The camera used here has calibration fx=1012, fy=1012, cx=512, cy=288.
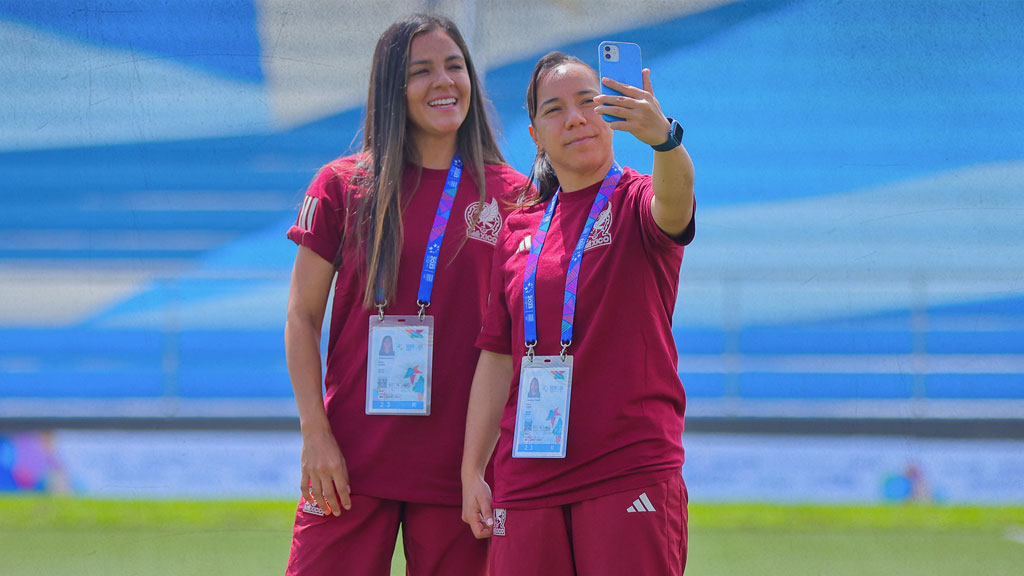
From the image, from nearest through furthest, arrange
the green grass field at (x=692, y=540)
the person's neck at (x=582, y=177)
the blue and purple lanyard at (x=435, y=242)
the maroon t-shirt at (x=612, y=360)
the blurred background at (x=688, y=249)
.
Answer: the maroon t-shirt at (x=612, y=360), the person's neck at (x=582, y=177), the blue and purple lanyard at (x=435, y=242), the blurred background at (x=688, y=249), the green grass field at (x=692, y=540)

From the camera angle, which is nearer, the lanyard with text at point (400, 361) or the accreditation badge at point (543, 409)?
the accreditation badge at point (543, 409)

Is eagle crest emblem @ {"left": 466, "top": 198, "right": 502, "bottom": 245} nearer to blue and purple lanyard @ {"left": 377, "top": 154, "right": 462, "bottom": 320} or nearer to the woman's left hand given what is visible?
blue and purple lanyard @ {"left": 377, "top": 154, "right": 462, "bottom": 320}

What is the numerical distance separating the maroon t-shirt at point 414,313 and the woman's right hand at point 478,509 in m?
0.09

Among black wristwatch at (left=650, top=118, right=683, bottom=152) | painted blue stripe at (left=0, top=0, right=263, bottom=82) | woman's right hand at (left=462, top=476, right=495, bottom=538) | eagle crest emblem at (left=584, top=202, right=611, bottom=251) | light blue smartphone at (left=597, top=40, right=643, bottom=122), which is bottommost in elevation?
woman's right hand at (left=462, top=476, right=495, bottom=538)

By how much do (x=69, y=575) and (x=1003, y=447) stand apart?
2.99 metres

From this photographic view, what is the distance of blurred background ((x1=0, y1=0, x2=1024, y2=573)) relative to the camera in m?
3.09

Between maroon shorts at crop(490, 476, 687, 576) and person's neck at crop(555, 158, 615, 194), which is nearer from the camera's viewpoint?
maroon shorts at crop(490, 476, 687, 576)

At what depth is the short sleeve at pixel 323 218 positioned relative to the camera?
2070 mm

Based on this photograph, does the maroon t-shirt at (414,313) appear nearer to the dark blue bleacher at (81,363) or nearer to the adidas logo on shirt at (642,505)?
the adidas logo on shirt at (642,505)

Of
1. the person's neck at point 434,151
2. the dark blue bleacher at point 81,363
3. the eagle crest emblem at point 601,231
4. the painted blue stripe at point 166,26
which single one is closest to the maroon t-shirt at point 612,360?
the eagle crest emblem at point 601,231

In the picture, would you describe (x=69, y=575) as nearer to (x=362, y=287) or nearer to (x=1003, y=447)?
(x=362, y=287)

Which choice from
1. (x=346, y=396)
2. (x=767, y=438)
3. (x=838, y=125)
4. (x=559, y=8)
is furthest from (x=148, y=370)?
(x=838, y=125)

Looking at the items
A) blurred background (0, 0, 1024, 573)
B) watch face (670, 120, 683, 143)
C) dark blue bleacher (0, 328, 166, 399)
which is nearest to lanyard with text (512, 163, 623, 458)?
watch face (670, 120, 683, 143)

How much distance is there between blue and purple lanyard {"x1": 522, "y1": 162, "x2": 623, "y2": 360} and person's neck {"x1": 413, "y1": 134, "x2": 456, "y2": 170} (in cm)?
34
